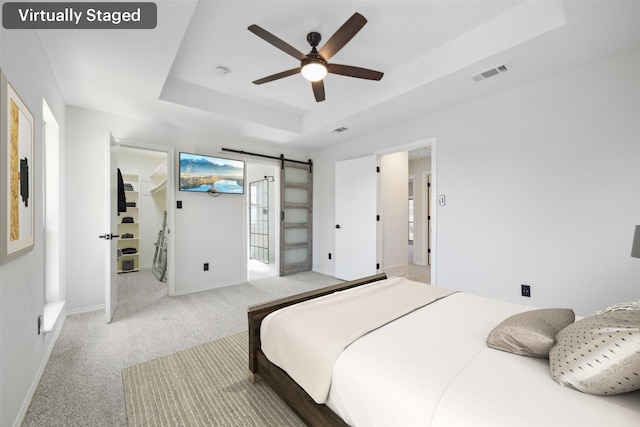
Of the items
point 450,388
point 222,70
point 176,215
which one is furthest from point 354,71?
point 176,215

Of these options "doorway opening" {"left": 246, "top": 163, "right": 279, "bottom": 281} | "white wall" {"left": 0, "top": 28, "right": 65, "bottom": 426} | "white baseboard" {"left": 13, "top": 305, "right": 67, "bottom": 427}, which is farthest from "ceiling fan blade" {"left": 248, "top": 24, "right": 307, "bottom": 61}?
"doorway opening" {"left": 246, "top": 163, "right": 279, "bottom": 281}

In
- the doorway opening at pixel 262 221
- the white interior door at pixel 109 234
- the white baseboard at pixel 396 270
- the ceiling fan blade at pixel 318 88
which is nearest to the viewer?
the ceiling fan blade at pixel 318 88

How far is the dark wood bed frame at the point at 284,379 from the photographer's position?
1.26 metres

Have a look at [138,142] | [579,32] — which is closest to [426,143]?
[579,32]

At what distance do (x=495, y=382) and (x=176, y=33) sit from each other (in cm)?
281

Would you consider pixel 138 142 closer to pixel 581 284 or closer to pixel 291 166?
pixel 291 166

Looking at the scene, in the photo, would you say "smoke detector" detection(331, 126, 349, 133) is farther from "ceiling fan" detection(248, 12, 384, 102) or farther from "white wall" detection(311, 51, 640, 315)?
"ceiling fan" detection(248, 12, 384, 102)

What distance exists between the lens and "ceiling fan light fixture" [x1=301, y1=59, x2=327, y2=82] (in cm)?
215

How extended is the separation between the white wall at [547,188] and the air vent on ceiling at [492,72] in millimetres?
486

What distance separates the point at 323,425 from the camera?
4.08 ft

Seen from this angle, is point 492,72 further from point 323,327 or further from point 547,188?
point 323,327

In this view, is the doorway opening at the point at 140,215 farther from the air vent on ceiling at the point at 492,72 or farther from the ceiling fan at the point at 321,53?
the air vent on ceiling at the point at 492,72

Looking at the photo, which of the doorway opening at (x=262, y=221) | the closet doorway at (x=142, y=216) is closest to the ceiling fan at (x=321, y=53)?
the doorway opening at (x=262, y=221)

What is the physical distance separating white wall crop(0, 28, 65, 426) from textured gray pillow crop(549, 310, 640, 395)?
247 cm
